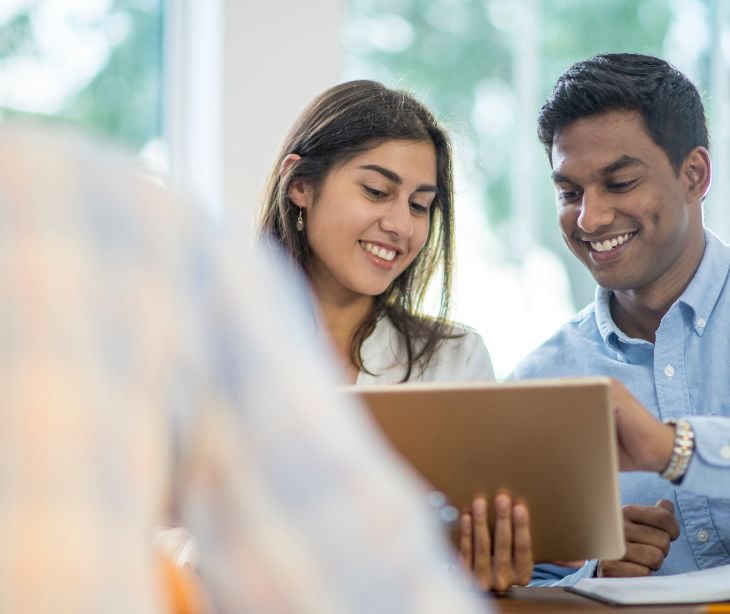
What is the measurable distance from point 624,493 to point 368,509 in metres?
1.51

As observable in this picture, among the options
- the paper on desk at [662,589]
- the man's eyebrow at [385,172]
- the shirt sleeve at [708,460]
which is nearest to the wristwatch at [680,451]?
the shirt sleeve at [708,460]

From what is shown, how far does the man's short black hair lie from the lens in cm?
206

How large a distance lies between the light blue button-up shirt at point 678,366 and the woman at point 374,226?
19 cm

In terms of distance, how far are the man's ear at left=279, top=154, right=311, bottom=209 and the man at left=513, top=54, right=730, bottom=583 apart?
479 mm

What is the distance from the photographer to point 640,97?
2.06 m

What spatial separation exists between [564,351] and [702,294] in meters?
0.27

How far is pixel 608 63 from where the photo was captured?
2.10 m

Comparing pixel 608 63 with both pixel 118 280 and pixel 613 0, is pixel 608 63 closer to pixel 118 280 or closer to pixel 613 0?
pixel 118 280

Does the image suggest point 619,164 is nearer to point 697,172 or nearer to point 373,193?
point 697,172

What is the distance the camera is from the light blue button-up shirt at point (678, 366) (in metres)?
1.83

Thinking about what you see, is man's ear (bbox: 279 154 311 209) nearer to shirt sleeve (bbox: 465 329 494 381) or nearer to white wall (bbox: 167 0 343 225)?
shirt sleeve (bbox: 465 329 494 381)

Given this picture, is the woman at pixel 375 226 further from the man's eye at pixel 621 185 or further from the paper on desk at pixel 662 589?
the paper on desk at pixel 662 589

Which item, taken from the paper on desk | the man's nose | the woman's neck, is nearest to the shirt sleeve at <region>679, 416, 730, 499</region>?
the paper on desk

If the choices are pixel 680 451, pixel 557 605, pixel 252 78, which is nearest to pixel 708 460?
pixel 680 451
